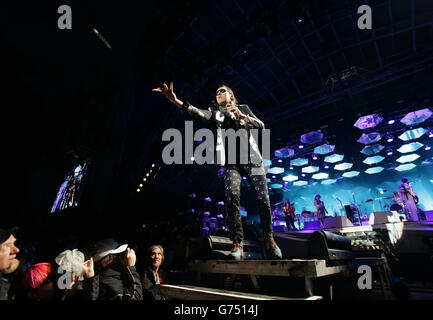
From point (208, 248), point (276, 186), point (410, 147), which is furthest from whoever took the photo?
point (276, 186)

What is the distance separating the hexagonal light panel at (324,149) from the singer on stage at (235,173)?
11.0 m

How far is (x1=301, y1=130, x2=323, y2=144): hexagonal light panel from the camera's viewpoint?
1101cm

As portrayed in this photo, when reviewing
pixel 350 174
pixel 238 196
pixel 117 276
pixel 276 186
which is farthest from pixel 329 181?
pixel 117 276

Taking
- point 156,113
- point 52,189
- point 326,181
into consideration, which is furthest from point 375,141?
point 52,189

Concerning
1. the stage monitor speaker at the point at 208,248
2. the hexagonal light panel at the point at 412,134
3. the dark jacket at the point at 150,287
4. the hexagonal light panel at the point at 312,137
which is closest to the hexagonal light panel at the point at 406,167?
the hexagonal light panel at the point at 412,134

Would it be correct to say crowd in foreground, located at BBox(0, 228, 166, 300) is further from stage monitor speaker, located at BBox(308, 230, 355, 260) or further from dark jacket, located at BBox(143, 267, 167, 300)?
stage monitor speaker, located at BBox(308, 230, 355, 260)

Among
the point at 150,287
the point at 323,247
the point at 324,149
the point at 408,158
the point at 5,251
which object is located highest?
the point at 324,149

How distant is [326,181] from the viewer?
1683 centimetres

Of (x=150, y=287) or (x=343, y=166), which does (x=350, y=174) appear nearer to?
(x=343, y=166)

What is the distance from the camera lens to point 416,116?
9.48 m

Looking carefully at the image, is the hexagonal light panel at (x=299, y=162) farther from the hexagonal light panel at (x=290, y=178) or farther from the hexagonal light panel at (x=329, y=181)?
the hexagonal light panel at (x=329, y=181)

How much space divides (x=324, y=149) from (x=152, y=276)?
39.7 feet

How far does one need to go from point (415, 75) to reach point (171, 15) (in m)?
10.3
